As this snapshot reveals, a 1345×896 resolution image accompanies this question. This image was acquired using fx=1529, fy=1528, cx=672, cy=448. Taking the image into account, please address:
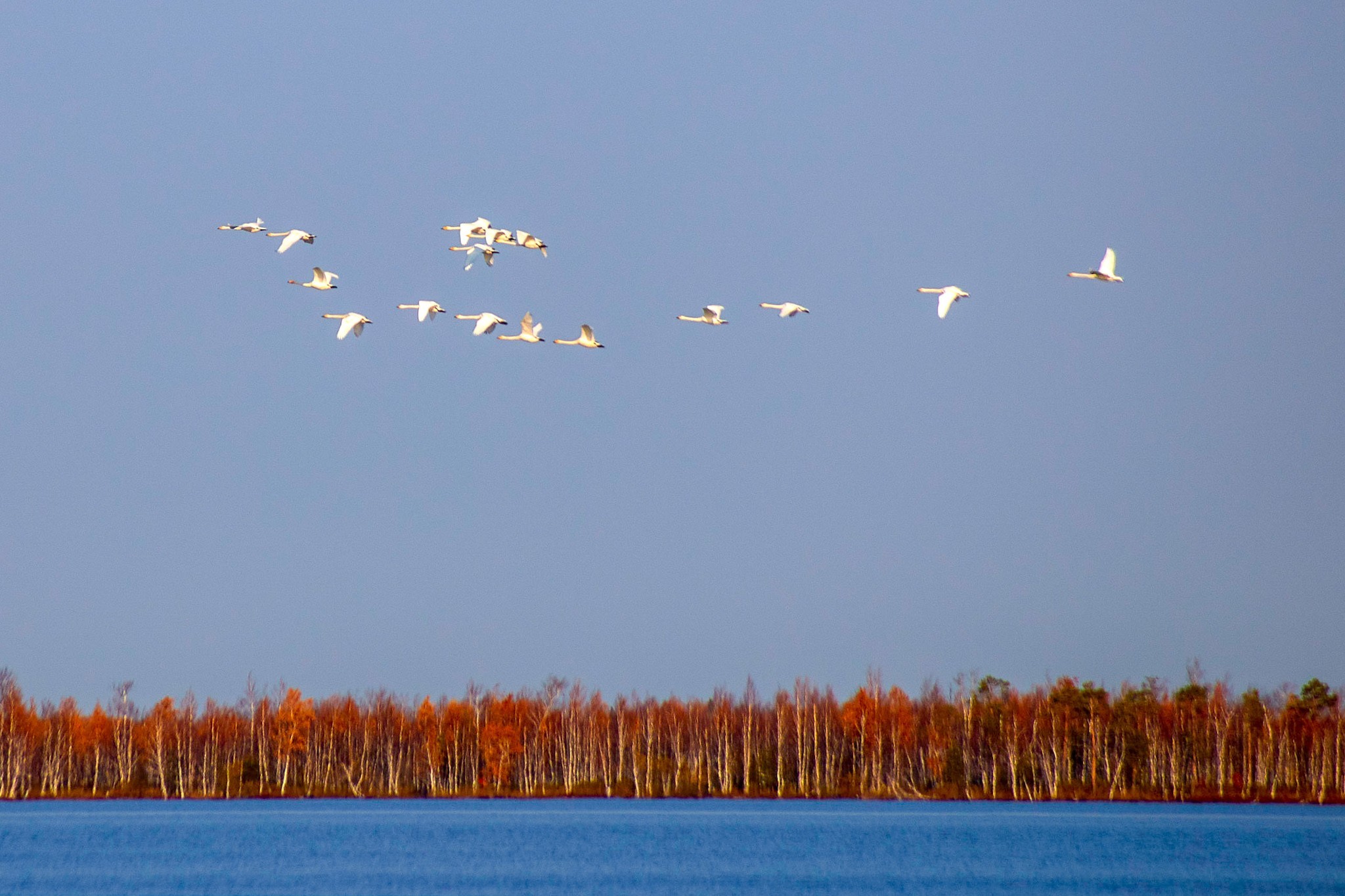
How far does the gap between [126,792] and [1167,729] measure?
144ft

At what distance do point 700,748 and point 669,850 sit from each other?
24.3 meters

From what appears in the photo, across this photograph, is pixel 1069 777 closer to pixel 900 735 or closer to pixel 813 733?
pixel 900 735

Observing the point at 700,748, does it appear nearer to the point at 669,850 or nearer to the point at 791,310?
the point at 669,850

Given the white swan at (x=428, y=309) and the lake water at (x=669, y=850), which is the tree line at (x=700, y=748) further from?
the white swan at (x=428, y=309)

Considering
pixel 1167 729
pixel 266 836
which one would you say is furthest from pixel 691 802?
pixel 266 836

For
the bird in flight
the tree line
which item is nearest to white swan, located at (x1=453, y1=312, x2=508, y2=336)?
the bird in flight

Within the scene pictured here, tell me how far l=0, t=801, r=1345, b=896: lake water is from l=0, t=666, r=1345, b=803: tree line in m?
1.96

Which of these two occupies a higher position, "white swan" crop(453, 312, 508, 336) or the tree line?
"white swan" crop(453, 312, 508, 336)

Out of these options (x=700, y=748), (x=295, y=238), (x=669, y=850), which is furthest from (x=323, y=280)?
(x=700, y=748)

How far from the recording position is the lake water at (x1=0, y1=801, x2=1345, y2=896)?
35500 mm

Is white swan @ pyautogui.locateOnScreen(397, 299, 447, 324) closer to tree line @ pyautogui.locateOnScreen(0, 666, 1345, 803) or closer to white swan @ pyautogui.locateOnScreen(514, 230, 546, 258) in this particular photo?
white swan @ pyautogui.locateOnScreen(514, 230, 546, 258)

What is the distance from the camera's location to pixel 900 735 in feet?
212

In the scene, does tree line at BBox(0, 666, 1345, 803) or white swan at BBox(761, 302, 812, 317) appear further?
tree line at BBox(0, 666, 1345, 803)

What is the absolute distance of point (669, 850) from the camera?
143ft
